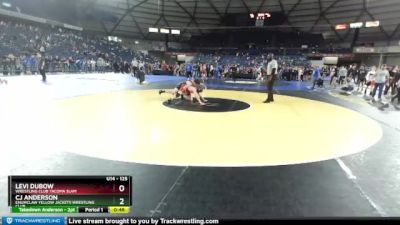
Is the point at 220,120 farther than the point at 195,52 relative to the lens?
No

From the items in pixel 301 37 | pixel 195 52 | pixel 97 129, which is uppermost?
pixel 301 37

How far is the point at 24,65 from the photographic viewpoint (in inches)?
739

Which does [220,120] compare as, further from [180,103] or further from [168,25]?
[168,25]

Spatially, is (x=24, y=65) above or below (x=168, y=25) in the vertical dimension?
below

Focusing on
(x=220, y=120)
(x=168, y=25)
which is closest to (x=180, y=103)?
(x=220, y=120)

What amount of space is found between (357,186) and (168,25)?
123 feet

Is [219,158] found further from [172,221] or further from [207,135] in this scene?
[172,221]

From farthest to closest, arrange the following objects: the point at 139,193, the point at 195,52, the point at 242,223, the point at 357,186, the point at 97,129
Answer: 1. the point at 195,52
2. the point at 97,129
3. the point at 357,186
4. the point at 139,193
5. the point at 242,223
